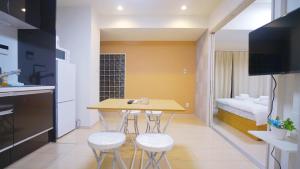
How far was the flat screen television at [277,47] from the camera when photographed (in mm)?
1348

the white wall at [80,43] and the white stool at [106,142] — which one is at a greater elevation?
the white wall at [80,43]

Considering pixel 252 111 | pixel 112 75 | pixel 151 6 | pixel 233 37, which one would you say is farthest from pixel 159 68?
pixel 252 111

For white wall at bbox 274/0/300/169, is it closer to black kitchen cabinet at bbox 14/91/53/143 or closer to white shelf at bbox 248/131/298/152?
white shelf at bbox 248/131/298/152

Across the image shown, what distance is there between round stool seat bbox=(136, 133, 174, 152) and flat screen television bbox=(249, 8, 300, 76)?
1.26m

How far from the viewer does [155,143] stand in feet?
4.74

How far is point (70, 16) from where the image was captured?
11.7 ft

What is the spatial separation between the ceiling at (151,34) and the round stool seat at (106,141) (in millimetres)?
3200

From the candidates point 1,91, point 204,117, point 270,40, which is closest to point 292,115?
point 270,40

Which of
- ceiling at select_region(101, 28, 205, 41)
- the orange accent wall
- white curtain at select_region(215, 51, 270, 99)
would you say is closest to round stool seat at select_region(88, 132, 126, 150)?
ceiling at select_region(101, 28, 205, 41)

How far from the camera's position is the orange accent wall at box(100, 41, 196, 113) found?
5133 mm

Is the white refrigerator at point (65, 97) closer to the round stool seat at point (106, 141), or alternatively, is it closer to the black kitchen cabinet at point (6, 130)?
the black kitchen cabinet at point (6, 130)

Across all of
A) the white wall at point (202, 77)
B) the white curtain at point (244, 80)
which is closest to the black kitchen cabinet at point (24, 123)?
the white wall at point (202, 77)

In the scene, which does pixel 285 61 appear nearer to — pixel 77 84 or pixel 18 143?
pixel 18 143

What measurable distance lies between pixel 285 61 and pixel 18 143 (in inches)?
122
